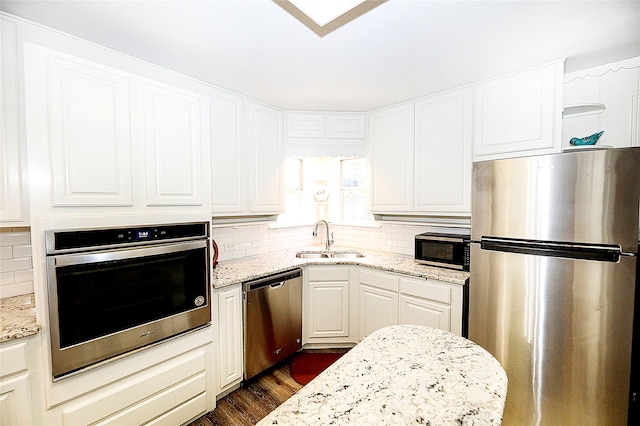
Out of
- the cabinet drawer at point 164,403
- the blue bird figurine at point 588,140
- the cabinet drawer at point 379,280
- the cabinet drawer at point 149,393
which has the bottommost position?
the cabinet drawer at point 164,403

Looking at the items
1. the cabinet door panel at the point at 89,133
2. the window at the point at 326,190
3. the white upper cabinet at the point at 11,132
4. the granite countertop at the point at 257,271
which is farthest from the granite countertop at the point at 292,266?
the white upper cabinet at the point at 11,132

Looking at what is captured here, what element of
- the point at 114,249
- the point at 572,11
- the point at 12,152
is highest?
the point at 572,11

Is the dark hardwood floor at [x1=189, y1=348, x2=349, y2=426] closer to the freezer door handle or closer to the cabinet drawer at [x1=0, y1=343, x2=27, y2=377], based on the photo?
the cabinet drawer at [x1=0, y1=343, x2=27, y2=377]

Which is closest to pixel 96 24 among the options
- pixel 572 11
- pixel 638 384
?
pixel 572 11

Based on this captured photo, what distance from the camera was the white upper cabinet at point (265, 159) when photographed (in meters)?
2.63

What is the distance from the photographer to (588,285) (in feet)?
5.08

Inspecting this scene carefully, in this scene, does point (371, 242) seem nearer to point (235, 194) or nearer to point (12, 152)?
point (235, 194)

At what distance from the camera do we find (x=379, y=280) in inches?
102

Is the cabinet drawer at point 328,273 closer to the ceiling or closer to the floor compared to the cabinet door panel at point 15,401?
closer to the ceiling

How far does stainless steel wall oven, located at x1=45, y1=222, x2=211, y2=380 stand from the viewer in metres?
1.31

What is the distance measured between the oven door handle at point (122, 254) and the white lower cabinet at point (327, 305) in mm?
1238

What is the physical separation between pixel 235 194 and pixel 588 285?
2.50 metres

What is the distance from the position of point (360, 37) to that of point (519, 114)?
1355 mm

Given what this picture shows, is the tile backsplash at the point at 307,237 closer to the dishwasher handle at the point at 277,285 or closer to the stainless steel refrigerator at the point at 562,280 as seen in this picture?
the dishwasher handle at the point at 277,285
